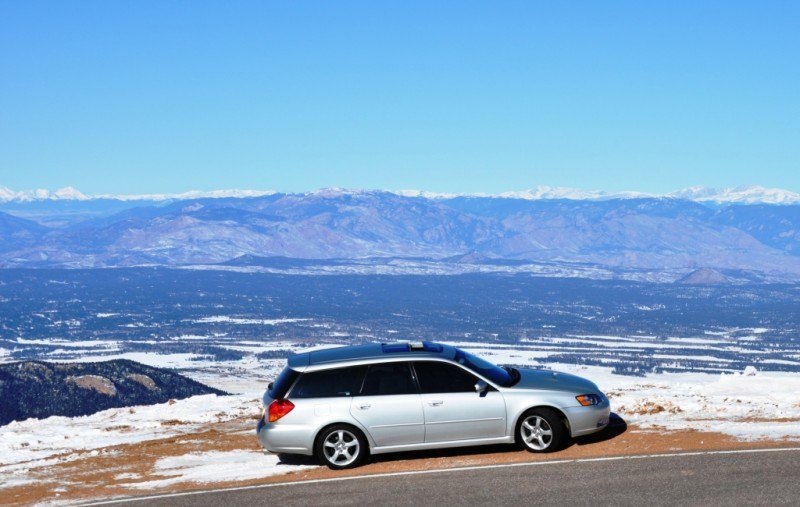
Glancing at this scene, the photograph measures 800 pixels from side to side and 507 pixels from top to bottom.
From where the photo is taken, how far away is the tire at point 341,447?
15.2 metres

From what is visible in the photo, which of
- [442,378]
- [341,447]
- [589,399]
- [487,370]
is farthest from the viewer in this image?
[487,370]

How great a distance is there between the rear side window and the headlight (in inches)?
175

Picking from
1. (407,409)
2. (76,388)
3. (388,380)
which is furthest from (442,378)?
(76,388)

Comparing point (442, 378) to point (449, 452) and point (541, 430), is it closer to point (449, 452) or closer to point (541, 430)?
point (449, 452)

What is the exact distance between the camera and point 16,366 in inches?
3728

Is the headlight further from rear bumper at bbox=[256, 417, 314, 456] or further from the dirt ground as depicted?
rear bumper at bbox=[256, 417, 314, 456]

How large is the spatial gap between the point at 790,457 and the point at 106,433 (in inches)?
549

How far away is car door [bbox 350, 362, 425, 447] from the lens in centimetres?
1514

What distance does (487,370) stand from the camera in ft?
52.0

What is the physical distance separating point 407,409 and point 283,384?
6.57 feet

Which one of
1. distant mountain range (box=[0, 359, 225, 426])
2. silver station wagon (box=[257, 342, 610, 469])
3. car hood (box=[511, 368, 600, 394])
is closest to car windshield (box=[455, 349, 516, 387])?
silver station wagon (box=[257, 342, 610, 469])

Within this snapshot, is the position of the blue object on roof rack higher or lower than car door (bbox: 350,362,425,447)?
higher

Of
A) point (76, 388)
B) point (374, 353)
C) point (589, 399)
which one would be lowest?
point (76, 388)

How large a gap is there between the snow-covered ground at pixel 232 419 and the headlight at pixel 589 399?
6.22 ft
